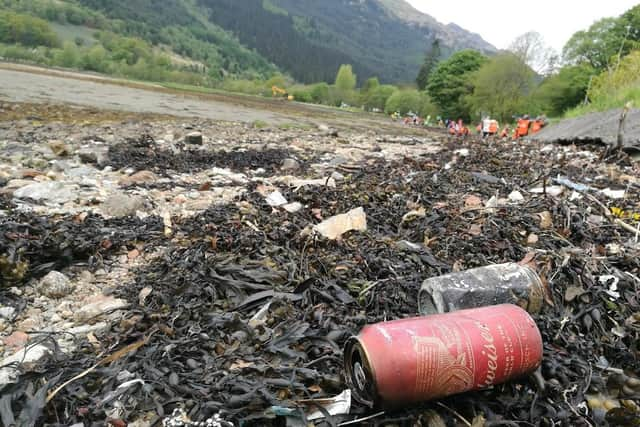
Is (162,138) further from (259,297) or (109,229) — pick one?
(259,297)

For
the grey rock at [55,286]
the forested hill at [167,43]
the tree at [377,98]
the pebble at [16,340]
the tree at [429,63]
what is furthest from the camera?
the tree at [377,98]

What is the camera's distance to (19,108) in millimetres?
9633

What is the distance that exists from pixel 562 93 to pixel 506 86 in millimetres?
5275

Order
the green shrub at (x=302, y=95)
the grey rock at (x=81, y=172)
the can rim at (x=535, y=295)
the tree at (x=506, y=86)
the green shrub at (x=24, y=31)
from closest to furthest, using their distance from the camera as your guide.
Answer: the can rim at (x=535, y=295) < the grey rock at (x=81, y=172) < the tree at (x=506, y=86) < the green shrub at (x=24, y=31) < the green shrub at (x=302, y=95)

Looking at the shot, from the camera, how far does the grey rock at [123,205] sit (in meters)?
3.62

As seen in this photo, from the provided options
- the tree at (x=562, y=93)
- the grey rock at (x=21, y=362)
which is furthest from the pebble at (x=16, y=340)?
the tree at (x=562, y=93)

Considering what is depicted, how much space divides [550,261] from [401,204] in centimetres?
181

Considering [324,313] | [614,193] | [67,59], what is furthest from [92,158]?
[67,59]

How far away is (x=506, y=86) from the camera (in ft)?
118

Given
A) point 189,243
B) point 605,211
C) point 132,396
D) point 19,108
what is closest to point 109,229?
point 189,243

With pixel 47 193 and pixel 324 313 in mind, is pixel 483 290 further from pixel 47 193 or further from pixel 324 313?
pixel 47 193

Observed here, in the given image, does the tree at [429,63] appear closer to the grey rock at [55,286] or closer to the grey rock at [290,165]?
the grey rock at [290,165]

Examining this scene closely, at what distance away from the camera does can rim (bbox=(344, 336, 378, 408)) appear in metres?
1.35

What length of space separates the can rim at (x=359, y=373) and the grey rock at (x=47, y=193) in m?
3.55
